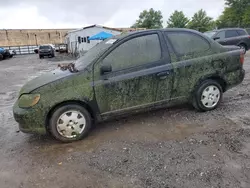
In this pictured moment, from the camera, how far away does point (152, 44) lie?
12.6 ft

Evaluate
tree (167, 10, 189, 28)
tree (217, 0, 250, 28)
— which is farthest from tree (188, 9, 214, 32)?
tree (217, 0, 250, 28)

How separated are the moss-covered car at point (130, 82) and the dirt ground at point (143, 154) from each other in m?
0.34

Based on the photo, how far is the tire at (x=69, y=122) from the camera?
3393mm

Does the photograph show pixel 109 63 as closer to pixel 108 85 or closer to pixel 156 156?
pixel 108 85

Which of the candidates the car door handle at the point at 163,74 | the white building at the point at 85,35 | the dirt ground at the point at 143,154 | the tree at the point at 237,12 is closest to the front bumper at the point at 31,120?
the dirt ground at the point at 143,154

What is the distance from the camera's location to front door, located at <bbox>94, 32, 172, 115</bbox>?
140 inches

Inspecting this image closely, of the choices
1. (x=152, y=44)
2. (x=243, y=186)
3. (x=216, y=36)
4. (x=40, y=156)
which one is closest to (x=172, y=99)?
(x=152, y=44)

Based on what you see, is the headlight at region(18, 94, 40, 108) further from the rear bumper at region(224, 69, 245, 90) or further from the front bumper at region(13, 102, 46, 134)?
the rear bumper at region(224, 69, 245, 90)

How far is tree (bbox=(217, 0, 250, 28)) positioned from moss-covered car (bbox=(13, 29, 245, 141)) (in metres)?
33.0

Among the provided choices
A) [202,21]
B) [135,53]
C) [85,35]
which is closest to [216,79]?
[135,53]

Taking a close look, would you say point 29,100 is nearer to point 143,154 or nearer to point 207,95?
point 143,154

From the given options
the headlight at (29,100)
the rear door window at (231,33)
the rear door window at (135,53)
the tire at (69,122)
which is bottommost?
the tire at (69,122)

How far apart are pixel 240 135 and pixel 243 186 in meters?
1.24

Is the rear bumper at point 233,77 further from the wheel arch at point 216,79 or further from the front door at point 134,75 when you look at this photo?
the front door at point 134,75
